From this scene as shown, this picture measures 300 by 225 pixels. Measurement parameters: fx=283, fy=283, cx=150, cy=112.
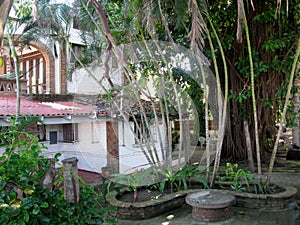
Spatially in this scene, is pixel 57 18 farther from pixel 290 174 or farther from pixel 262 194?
pixel 290 174

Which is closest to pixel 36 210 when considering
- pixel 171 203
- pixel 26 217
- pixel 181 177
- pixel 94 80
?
pixel 26 217

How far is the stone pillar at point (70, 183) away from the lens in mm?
1800

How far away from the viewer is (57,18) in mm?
4578

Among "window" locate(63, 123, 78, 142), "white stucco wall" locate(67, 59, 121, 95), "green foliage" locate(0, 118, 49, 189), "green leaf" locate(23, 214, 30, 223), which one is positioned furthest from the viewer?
"window" locate(63, 123, 78, 142)

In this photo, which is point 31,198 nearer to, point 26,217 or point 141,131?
point 26,217

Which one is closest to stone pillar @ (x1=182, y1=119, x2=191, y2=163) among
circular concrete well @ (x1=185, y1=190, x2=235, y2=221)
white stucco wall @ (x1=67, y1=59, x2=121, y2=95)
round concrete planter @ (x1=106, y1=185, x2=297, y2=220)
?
round concrete planter @ (x1=106, y1=185, x2=297, y2=220)

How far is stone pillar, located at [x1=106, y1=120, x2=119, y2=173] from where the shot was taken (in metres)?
6.67

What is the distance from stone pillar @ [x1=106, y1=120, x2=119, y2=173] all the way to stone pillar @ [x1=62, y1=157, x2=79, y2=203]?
453 centimetres

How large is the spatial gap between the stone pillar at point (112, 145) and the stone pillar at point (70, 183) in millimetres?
4527

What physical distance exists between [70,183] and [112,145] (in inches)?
214

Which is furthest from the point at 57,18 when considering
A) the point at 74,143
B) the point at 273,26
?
the point at 74,143

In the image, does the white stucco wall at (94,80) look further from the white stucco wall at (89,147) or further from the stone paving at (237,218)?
the stone paving at (237,218)

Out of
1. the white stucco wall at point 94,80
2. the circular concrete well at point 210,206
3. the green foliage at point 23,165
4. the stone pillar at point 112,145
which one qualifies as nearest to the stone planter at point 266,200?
the circular concrete well at point 210,206

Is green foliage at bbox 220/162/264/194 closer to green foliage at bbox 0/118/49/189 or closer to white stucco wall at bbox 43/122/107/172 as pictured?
green foliage at bbox 0/118/49/189
